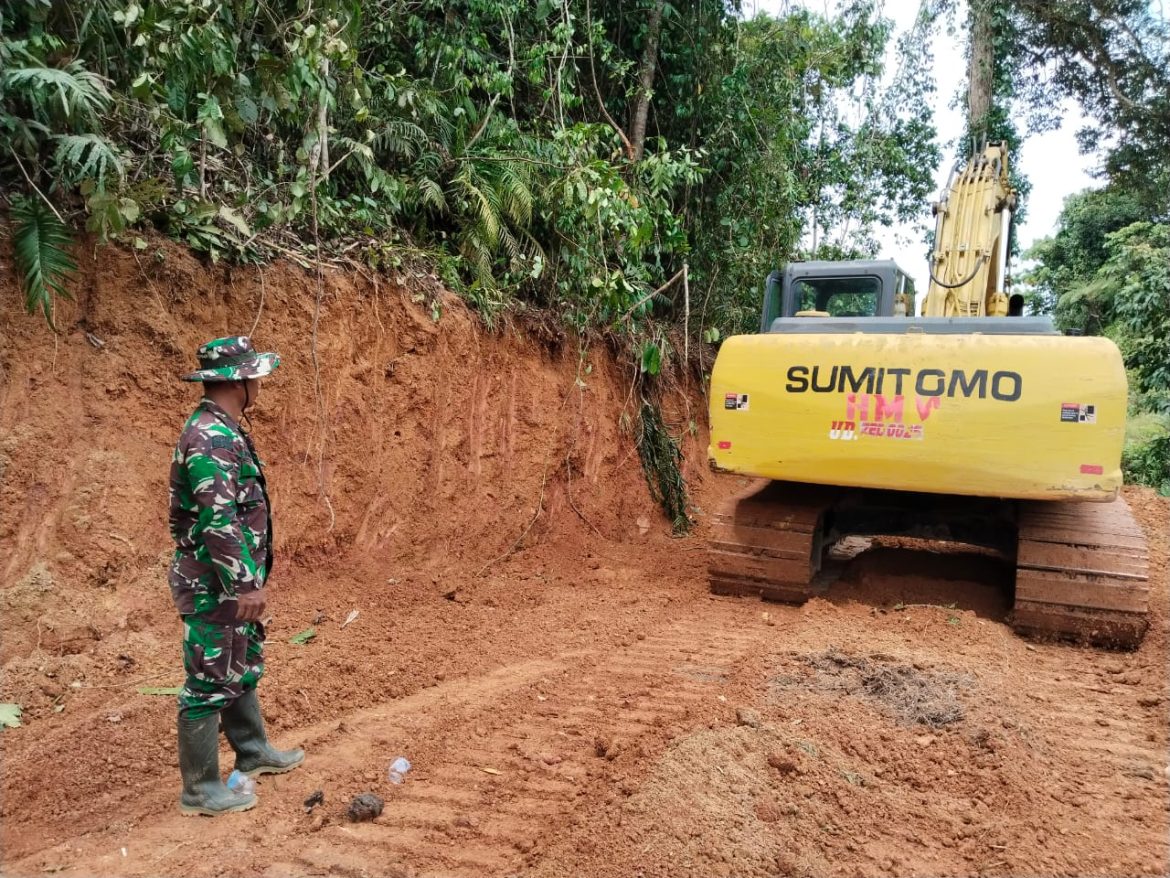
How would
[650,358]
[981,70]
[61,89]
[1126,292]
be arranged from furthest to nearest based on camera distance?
[981,70] → [1126,292] → [650,358] → [61,89]

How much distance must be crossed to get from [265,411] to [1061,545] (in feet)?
17.2

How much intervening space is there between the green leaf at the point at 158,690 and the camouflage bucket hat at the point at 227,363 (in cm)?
172

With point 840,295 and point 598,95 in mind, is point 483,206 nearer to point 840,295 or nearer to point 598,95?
point 598,95

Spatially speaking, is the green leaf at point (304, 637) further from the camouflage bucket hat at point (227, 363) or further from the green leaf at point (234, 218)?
the green leaf at point (234, 218)

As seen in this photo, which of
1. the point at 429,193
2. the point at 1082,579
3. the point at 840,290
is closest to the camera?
the point at 1082,579

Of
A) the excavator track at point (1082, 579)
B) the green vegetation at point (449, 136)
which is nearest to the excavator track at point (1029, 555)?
the excavator track at point (1082, 579)

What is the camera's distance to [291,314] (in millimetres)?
5547

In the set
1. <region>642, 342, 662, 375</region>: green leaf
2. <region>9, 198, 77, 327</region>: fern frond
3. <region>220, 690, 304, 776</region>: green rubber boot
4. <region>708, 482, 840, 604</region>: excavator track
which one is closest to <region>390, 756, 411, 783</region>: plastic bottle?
<region>220, 690, 304, 776</region>: green rubber boot

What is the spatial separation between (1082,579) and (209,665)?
503cm

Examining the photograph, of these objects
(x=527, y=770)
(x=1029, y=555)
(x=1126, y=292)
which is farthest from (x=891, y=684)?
(x=1126, y=292)

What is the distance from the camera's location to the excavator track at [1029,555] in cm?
518

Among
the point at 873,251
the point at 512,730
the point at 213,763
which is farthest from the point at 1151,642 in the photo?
the point at 873,251

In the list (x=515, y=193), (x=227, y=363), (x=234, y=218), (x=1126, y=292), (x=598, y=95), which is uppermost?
(x=598, y=95)

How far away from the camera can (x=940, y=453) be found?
16.8 ft
